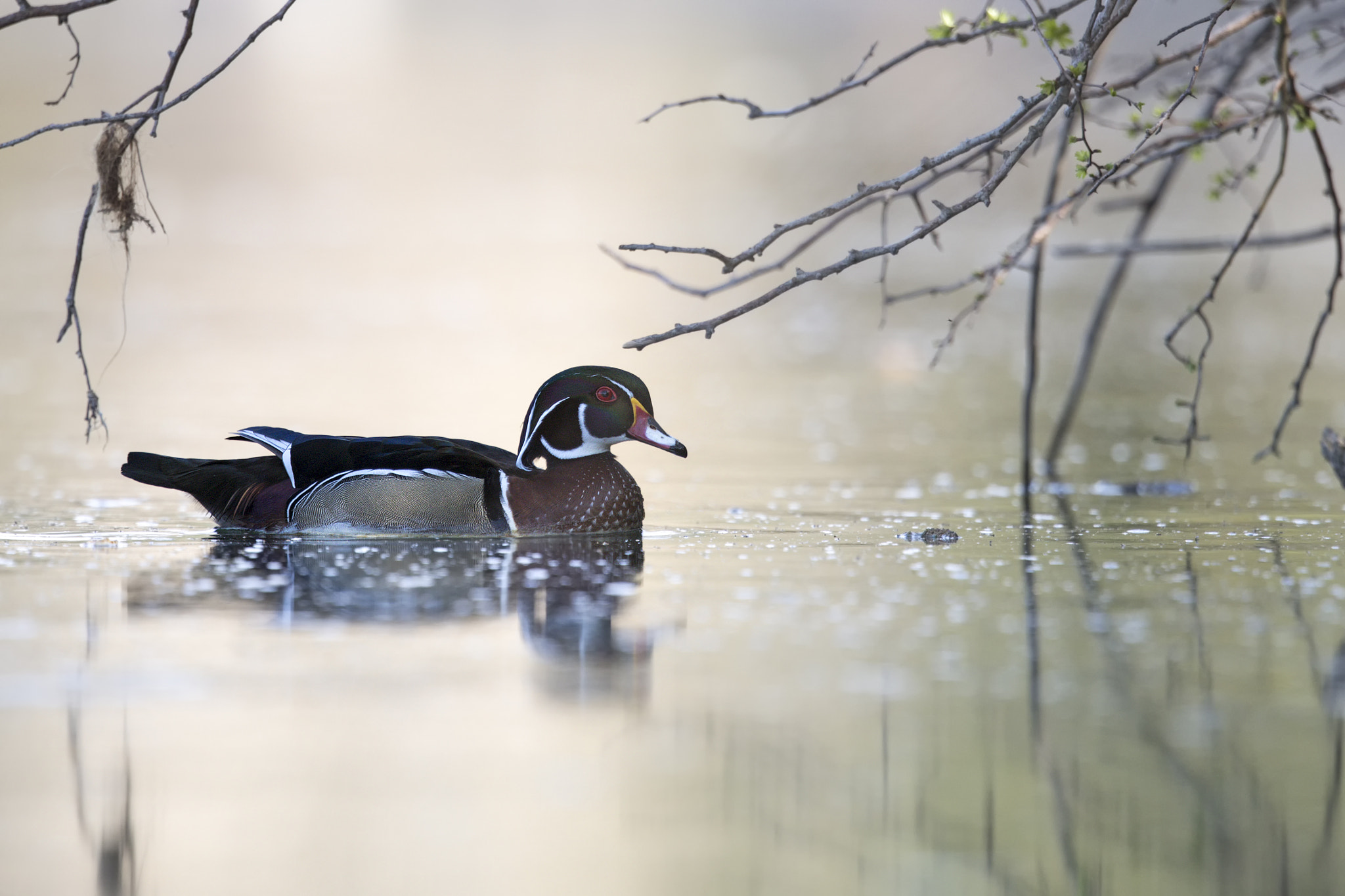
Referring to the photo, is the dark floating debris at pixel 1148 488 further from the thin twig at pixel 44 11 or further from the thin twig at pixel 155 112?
the thin twig at pixel 44 11

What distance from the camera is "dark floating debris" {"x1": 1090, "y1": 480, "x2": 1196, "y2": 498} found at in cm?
779

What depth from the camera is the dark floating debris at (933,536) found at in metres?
6.41

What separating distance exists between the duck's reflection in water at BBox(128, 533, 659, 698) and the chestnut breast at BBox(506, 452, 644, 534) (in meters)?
0.06

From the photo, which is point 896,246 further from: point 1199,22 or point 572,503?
point 572,503

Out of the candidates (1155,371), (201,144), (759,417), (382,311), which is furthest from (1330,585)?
(201,144)

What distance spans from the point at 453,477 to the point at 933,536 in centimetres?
186

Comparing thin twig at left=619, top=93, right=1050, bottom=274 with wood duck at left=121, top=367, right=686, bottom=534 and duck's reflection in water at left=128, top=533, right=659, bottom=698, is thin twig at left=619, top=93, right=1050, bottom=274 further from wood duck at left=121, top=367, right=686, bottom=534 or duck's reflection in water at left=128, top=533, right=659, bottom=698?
wood duck at left=121, top=367, right=686, bottom=534

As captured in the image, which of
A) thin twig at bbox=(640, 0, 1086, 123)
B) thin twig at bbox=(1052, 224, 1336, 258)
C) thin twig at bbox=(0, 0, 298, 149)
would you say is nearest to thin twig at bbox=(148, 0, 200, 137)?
thin twig at bbox=(0, 0, 298, 149)

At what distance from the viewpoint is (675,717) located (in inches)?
157

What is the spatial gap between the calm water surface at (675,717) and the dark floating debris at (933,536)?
16 centimetres

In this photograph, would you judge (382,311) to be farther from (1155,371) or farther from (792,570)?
(792,570)

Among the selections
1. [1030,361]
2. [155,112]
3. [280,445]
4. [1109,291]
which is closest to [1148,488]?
[1030,361]

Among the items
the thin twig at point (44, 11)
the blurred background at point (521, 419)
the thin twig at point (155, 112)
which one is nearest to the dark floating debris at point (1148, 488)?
the blurred background at point (521, 419)

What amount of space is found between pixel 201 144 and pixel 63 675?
3605 centimetres
